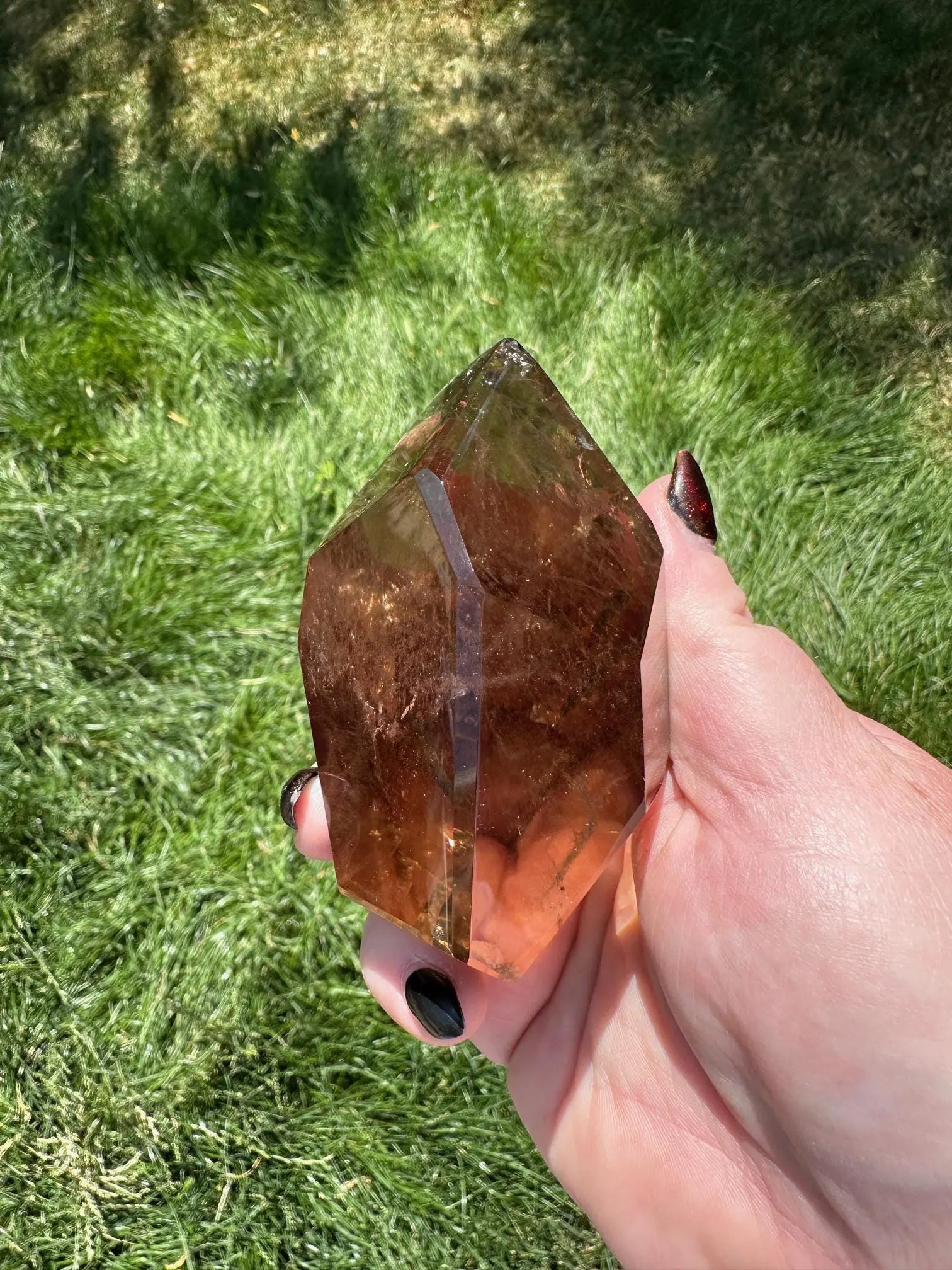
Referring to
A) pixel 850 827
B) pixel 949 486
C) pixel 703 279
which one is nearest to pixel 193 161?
pixel 703 279

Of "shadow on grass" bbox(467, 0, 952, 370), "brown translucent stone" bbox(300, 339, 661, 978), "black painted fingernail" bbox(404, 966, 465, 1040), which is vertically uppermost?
"shadow on grass" bbox(467, 0, 952, 370)

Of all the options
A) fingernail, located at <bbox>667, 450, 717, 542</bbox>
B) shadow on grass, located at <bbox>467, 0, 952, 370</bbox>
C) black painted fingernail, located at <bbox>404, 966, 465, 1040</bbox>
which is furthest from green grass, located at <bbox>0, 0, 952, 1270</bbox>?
fingernail, located at <bbox>667, 450, 717, 542</bbox>

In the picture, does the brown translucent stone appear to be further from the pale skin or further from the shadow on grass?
the shadow on grass

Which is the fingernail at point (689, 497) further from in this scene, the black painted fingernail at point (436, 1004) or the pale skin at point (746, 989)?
the black painted fingernail at point (436, 1004)

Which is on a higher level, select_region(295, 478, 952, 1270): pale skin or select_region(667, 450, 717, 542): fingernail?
select_region(667, 450, 717, 542): fingernail

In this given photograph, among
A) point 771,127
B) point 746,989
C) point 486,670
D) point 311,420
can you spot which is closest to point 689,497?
point 486,670

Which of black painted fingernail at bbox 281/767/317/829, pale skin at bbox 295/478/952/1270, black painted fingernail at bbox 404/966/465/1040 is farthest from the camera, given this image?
black painted fingernail at bbox 281/767/317/829

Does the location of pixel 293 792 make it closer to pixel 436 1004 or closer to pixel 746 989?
pixel 436 1004
